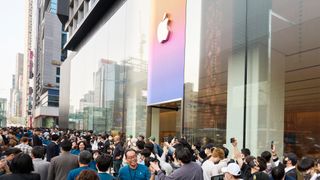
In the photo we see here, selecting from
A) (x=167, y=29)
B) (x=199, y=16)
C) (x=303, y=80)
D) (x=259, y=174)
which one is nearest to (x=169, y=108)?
(x=167, y=29)

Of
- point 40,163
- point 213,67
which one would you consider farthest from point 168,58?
point 40,163

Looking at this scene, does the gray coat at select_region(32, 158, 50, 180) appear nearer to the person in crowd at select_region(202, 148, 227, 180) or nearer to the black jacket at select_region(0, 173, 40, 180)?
the black jacket at select_region(0, 173, 40, 180)

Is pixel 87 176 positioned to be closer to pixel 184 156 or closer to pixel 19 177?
pixel 19 177

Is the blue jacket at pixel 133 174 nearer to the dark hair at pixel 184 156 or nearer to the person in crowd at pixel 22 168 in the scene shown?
A: the dark hair at pixel 184 156

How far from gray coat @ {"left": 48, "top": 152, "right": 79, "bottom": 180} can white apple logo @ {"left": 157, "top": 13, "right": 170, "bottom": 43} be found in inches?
423

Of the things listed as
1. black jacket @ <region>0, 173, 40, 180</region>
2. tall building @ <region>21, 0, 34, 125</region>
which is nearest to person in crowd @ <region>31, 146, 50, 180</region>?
black jacket @ <region>0, 173, 40, 180</region>

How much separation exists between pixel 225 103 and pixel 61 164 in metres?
7.05

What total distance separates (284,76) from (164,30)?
7376 millimetres

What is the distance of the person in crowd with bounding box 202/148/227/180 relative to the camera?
5.76 metres

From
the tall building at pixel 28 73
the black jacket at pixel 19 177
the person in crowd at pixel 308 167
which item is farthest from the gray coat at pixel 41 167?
the tall building at pixel 28 73

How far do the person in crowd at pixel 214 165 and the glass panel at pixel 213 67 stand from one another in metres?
5.26

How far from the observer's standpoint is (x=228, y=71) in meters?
11.6

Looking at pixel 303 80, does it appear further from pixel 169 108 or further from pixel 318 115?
pixel 169 108

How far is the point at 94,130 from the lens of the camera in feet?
99.8
